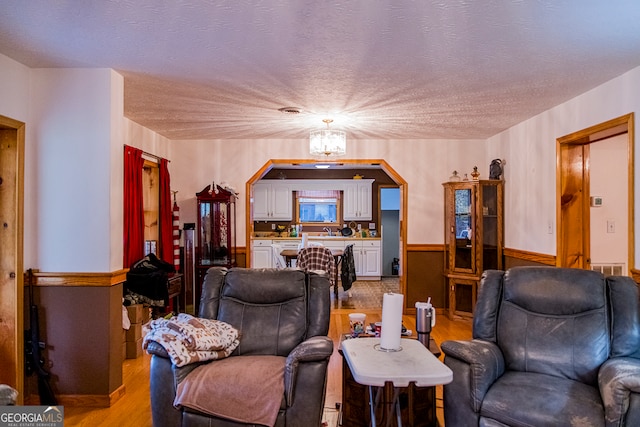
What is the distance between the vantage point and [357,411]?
266 cm

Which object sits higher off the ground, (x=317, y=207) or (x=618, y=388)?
(x=317, y=207)

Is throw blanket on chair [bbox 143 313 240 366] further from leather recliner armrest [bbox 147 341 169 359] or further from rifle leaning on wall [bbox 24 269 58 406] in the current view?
rifle leaning on wall [bbox 24 269 58 406]

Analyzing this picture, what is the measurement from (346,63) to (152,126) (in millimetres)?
2881

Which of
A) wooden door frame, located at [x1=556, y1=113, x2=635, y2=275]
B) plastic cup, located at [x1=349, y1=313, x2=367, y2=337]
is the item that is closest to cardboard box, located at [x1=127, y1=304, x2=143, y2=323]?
plastic cup, located at [x1=349, y1=313, x2=367, y2=337]

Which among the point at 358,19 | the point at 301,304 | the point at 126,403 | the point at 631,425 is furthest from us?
the point at 126,403

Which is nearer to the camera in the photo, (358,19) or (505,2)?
(505,2)

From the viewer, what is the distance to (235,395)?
2273 millimetres

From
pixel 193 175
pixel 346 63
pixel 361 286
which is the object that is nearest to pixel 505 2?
pixel 346 63

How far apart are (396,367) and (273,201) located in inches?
296

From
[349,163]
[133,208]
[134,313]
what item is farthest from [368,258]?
[134,313]

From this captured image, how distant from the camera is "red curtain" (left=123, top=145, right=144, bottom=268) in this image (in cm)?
427

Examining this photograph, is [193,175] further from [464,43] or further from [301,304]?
[464,43]

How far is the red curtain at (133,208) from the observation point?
427 centimetres

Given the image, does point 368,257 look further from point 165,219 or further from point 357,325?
point 357,325
